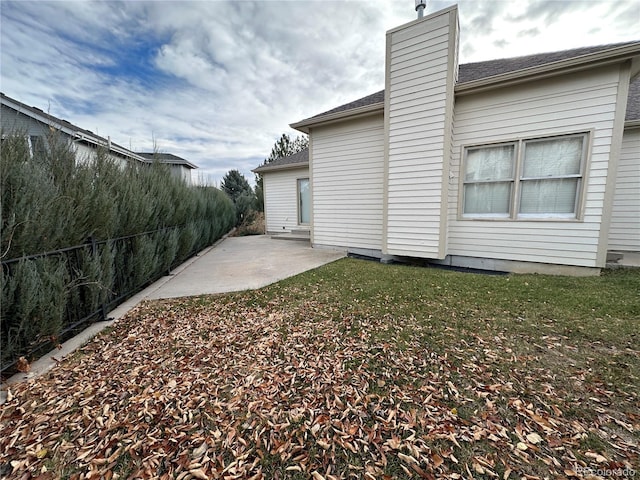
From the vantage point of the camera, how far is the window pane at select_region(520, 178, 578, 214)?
15.8 ft

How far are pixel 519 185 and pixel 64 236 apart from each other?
7202mm

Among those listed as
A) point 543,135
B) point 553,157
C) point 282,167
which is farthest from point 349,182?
point 282,167

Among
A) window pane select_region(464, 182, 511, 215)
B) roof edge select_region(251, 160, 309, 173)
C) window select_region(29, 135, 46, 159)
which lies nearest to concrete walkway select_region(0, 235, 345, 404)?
window select_region(29, 135, 46, 159)

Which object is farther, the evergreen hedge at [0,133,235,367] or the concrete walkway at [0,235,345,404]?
the concrete walkway at [0,235,345,404]

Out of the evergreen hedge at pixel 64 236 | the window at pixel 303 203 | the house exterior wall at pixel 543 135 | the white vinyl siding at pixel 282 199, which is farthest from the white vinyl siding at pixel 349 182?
the evergreen hedge at pixel 64 236

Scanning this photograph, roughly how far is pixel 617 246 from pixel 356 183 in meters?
6.81

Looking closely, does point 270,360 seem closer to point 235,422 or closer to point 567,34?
point 235,422

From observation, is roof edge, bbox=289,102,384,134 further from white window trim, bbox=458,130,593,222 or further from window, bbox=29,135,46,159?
window, bbox=29,135,46,159

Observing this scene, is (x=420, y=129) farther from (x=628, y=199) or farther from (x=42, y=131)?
(x=42, y=131)

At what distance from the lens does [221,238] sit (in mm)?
12312

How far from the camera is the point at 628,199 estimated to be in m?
6.33

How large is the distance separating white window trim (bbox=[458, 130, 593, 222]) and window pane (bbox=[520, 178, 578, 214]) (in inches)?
2.5

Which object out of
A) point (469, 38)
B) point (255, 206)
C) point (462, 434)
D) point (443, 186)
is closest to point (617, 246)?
point (443, 186)

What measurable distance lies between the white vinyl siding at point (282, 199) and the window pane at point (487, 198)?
6.67 m
